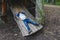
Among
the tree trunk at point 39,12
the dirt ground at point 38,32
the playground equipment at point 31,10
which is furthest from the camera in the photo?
the tree trunk at point 39,12

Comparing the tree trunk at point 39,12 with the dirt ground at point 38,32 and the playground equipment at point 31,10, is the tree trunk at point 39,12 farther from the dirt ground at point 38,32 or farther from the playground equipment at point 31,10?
the dirt ground at point 38,32

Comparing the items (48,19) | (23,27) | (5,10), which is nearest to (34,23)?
(23,27)

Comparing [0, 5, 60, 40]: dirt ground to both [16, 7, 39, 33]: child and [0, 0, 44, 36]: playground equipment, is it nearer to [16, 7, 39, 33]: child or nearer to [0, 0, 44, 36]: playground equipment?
[0, 0, 44, 36]: playground equipment

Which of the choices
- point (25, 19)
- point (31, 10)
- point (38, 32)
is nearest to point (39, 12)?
point (25, 19)

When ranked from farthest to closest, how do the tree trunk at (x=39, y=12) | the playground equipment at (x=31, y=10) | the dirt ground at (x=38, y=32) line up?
the tree trunk at (x=39, y=12), the playground equipment at (x=31, y=10), the dirt ground at (x=38, y=32)

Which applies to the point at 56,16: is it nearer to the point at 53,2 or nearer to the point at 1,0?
the point at 1,0

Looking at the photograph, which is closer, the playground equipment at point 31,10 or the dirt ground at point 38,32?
the dirt ground at point 38,32

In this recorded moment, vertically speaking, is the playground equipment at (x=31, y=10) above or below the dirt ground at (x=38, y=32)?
above

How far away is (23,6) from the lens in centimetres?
699

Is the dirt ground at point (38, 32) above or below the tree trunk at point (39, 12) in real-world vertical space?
below

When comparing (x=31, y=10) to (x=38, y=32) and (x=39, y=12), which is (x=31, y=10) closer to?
(x=39, y=12)

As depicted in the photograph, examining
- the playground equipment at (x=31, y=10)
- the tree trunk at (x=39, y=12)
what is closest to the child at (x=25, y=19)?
the playground equipment at (x=31, y=10)

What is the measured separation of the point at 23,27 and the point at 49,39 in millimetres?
995

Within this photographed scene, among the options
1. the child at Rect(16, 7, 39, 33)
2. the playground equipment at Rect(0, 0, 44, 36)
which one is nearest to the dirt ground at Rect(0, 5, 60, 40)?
the playground equipment at Rect(0, 0, 44, 36)
